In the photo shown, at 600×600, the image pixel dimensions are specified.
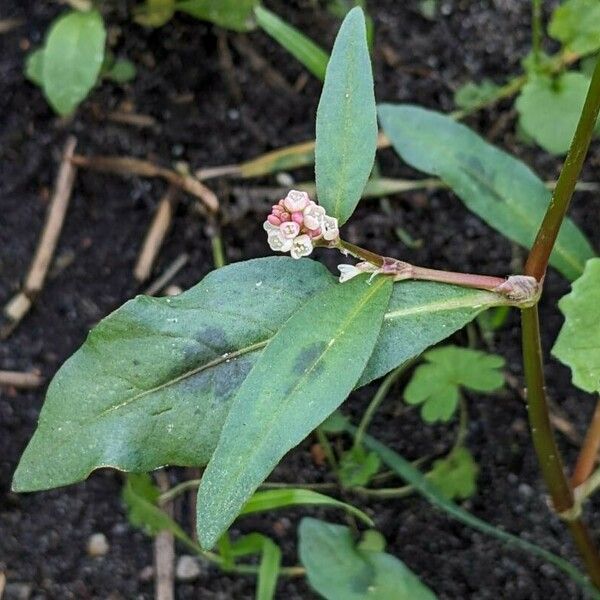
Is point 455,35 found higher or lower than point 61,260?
higher

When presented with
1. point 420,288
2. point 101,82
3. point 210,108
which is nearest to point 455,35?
point 210,108

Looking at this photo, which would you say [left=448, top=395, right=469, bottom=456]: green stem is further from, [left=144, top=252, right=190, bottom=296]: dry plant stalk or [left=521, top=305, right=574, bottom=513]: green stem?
[left=144, top=252, right=190, bottom=296]: dry plant stalk

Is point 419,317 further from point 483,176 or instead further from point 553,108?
point 553,108

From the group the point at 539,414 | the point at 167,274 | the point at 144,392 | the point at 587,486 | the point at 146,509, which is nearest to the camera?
the point at 144,392

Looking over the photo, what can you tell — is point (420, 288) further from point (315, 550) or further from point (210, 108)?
point (210, 108)

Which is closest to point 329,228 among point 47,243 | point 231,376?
point 231,376

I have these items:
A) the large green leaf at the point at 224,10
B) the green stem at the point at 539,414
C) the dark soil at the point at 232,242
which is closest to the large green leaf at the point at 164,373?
the green stem at the point at 539,414

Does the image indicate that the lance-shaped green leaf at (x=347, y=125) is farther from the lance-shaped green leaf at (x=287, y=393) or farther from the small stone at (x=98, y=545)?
the small stone at (x=98, y=545)
